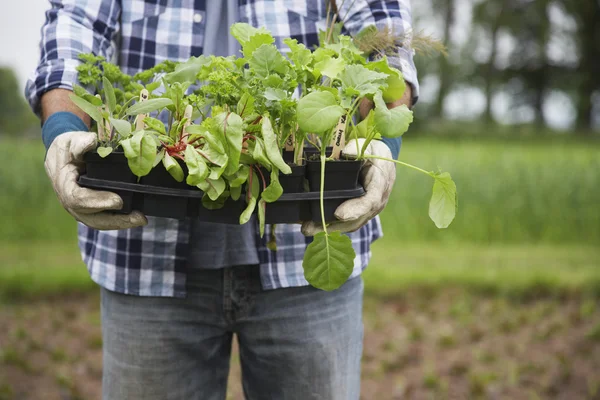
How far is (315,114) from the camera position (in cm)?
77

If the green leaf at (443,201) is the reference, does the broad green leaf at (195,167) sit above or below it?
above

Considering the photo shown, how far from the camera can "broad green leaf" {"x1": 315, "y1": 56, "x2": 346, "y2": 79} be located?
829 millimetres

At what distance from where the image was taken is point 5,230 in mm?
3521

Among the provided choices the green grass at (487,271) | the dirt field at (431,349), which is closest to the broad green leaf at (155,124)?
the dirt field at (431,349)

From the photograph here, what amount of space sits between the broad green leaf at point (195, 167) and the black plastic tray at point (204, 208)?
57 millimetres

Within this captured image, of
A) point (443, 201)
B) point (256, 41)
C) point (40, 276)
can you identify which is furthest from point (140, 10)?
point (40, 276)

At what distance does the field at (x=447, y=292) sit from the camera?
2385 millimetres

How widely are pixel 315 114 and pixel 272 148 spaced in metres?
0.08

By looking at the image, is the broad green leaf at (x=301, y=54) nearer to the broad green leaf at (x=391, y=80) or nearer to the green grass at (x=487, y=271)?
the broad green leaf at (x=391, y=80)

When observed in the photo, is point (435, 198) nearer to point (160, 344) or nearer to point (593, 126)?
point (160, 344)

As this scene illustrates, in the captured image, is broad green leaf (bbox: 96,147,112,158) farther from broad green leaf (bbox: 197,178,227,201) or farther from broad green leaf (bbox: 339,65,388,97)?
broad green leaf (bbox: 339,65,388,97)

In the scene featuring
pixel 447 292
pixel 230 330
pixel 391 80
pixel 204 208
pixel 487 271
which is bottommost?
pixel 447 292

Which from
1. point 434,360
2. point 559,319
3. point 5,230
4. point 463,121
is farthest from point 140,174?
point 463,121

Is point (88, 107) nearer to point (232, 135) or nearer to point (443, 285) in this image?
point (232, 135)
